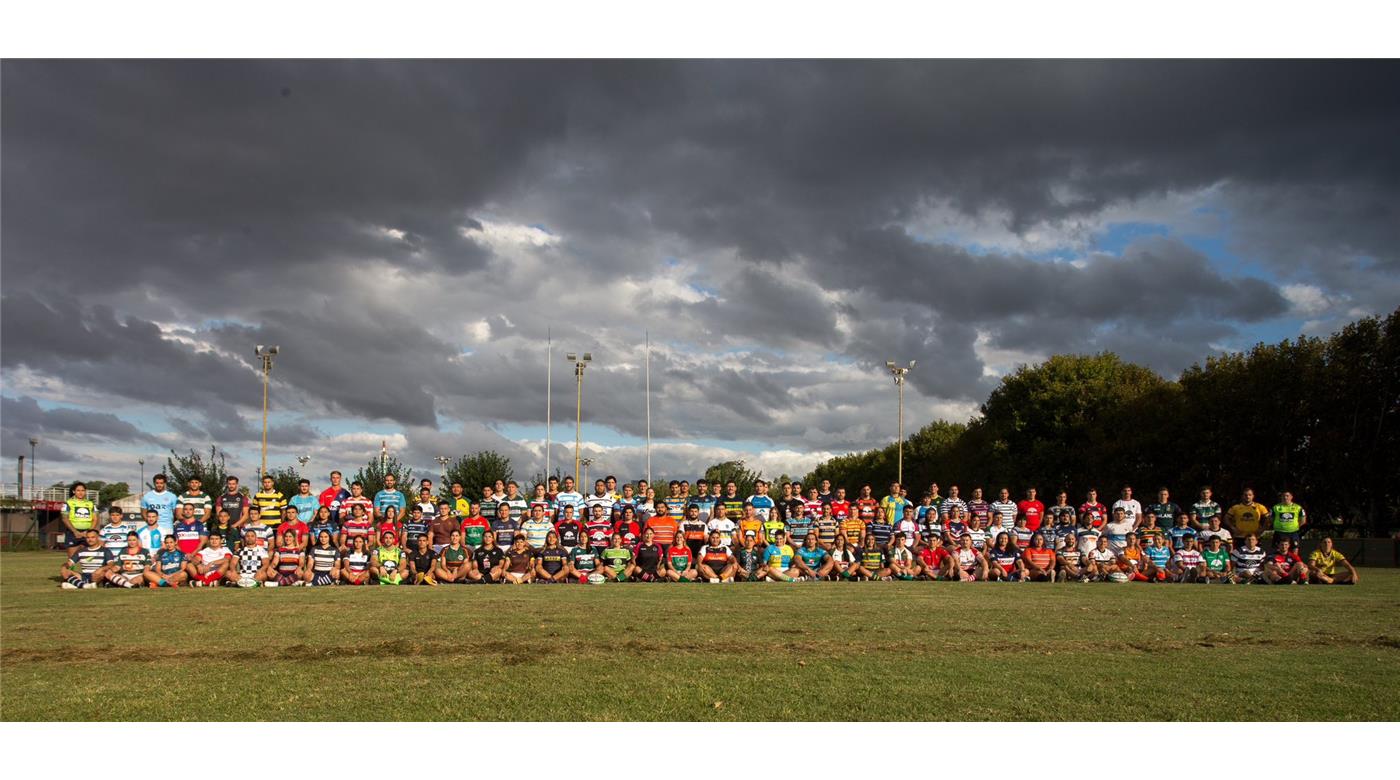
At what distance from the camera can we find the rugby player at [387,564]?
714 inches

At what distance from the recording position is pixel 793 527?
19859 millimetres

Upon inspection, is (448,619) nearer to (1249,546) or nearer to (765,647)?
(765,647)

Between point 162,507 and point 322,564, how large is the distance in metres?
3.82

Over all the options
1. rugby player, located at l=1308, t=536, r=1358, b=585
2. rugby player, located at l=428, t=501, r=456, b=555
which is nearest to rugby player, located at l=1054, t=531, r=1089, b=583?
rugby player, located at l=1308, t=536, r=1358, b=585

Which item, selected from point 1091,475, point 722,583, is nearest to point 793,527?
point 722,583

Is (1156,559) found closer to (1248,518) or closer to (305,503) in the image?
(1248,518)

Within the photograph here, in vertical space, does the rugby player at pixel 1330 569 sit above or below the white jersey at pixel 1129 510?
below

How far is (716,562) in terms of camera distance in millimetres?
19141

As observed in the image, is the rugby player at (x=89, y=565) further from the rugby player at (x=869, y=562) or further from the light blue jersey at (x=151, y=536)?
the rugby player at (x=869, y=562)

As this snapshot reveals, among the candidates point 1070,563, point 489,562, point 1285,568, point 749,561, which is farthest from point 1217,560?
point 489,562

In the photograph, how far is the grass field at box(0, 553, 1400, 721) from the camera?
625cm

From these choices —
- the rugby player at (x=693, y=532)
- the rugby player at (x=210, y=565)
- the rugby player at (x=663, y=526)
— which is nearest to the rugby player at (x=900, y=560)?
the rugby player at (x=693, y=532)

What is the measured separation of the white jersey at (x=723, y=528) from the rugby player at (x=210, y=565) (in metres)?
8.85

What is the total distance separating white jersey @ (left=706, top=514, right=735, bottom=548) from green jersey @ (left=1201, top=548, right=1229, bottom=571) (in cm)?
920
